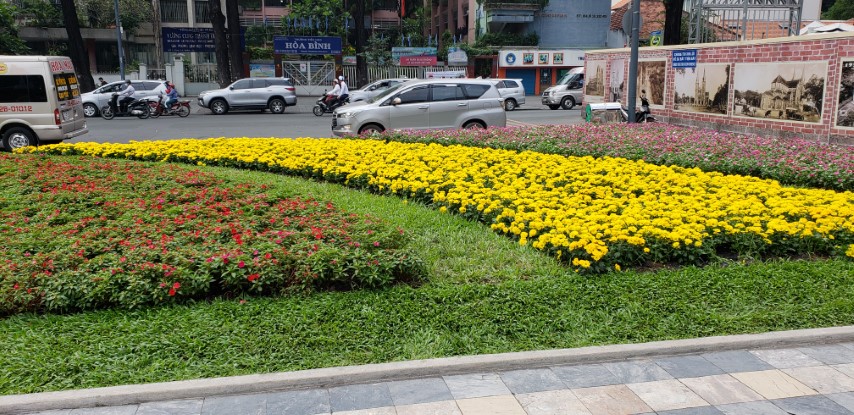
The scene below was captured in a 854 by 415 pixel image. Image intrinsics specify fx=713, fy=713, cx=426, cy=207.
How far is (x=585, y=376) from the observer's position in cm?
454

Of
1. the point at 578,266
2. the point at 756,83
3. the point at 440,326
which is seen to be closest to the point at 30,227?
the point at 440,326

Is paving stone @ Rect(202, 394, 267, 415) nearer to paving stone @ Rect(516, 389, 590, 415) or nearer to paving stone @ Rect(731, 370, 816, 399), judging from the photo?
paving stone @ Rect(516, 389, 590, 415)

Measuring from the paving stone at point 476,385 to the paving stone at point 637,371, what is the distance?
2.53 feet

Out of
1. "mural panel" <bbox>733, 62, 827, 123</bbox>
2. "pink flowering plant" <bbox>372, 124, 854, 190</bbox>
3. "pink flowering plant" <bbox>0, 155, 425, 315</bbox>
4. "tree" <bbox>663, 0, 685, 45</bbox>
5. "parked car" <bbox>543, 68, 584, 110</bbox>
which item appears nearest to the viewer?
"pink flowering plant" <bbox>0, 155, 425, 315</bbox>

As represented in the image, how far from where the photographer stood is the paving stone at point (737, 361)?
464 centimetres

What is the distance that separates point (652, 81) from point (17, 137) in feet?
50.4

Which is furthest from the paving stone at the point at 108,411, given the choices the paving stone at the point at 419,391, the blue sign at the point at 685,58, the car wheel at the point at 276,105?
the car wheel at the point at 276,105

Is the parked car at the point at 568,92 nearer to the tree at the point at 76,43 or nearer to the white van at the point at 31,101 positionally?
the tree at the point at 76,43

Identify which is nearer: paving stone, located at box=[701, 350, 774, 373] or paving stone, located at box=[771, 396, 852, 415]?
paving stone, located at box=[771, 396, 852, 415]

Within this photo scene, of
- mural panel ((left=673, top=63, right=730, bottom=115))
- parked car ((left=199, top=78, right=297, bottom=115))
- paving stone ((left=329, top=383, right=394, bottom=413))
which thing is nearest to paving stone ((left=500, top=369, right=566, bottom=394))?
paving stone ((left=329, top=383, right=394, bottom=413))

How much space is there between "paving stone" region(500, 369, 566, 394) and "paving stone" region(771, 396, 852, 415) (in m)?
1.28

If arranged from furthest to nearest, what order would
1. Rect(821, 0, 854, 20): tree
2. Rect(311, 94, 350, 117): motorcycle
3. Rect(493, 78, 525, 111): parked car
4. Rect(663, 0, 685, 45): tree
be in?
Rect(821, 0, 854, 20): tree → Rect(493, 78, 525, 111): parked car → Rect(311, 94, 350, 117): motorcycle → Rect(663, 0, 685, 45): tree

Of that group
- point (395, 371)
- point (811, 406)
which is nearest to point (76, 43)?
point (395, 371)

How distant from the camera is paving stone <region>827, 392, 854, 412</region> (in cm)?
415
